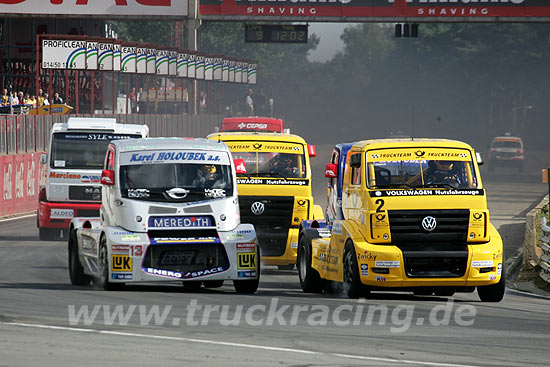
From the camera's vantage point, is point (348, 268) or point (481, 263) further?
point (348, 268)

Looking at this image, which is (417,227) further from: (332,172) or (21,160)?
(21,160)

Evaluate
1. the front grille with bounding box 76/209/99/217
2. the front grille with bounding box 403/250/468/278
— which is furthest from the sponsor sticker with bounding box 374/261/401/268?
the front grille with bounding box 76/209/99/217

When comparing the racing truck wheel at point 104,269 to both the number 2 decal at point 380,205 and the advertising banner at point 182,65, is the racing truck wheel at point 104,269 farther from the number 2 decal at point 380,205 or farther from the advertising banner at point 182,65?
the advertising banner at point 182,65

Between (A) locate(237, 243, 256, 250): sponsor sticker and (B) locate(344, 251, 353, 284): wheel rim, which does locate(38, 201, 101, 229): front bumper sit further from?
(B) locate(344, 251, 353, 284): wheel rim

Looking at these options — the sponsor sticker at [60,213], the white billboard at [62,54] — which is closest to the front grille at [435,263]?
the sponsor sticker at [60,213]

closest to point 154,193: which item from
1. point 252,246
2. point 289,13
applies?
point 252,246

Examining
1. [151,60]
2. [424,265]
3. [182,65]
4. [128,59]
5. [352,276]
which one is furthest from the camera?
[182,65]

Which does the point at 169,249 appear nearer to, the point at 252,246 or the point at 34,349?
the point at 252,246

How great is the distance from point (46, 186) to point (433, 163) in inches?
446

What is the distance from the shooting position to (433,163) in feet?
47.7

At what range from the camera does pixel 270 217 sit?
17.8m

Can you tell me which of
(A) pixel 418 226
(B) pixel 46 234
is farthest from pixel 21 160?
(A) pixel 418 226

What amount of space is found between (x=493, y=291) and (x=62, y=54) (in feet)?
87.3

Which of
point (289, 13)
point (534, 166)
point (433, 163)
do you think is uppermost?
point (289, 13)
